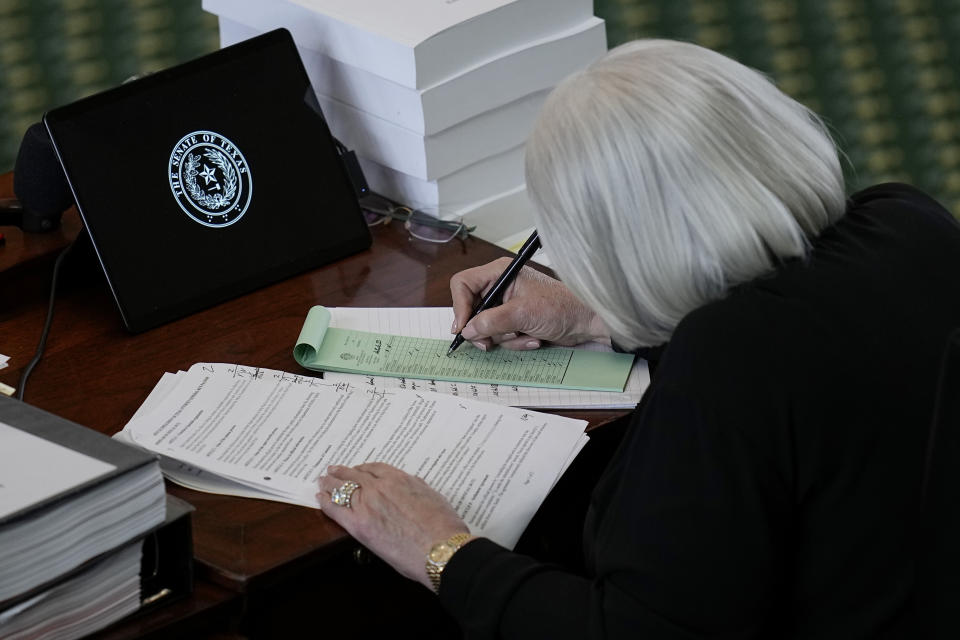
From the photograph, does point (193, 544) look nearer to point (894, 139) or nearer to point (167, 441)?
point (167, 441)

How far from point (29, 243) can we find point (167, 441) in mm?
547

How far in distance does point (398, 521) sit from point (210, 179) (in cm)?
66

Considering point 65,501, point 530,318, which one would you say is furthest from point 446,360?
point 65,501

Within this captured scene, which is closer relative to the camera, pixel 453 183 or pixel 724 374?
pixel 724 374

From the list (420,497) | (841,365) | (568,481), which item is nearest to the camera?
(841,365)

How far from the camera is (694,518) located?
1035 millimetres

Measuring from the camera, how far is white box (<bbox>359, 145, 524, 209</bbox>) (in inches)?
73.6

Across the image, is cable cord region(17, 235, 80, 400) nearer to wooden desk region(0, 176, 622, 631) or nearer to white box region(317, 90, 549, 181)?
wooden desk region(0, 176, 622, 631)

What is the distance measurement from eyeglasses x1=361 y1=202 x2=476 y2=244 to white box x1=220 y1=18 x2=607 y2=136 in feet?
0.45

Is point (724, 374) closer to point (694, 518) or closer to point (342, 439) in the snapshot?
point (694, 518)

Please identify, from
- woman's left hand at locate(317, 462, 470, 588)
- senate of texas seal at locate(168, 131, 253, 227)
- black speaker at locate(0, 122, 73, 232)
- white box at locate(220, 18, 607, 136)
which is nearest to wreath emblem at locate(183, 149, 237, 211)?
senate of texas seal at locate(168, 131, 253, 227)

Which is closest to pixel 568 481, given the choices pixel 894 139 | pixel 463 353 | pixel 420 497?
pixel 463 353

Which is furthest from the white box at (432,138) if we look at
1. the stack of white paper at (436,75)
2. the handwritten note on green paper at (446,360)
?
the handwritten note on green paper at (446,360)

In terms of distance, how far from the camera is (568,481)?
150 cm
